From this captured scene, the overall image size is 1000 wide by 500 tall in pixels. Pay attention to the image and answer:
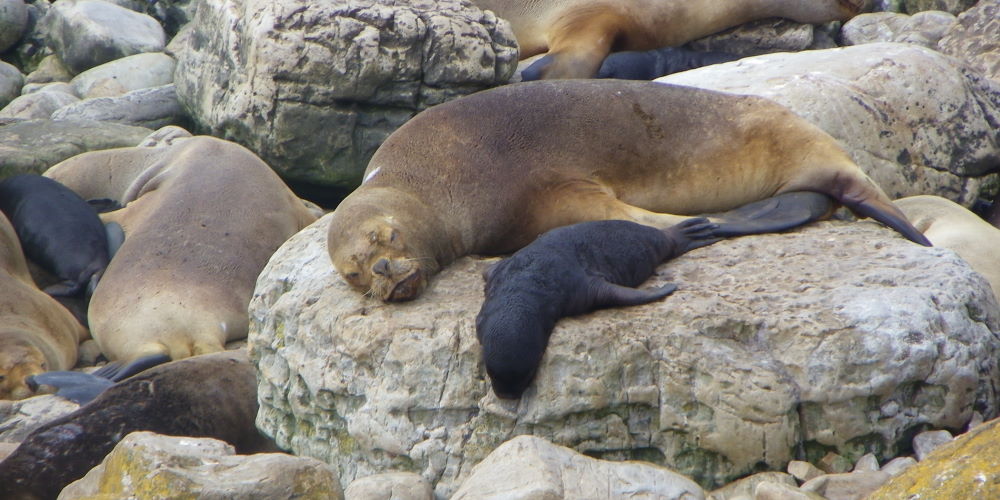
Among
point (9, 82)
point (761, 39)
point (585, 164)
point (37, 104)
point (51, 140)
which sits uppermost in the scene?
point (585, 164)

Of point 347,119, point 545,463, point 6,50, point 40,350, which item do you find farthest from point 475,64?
point 6,50

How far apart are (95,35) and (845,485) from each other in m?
9.95

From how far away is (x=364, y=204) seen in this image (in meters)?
4.68

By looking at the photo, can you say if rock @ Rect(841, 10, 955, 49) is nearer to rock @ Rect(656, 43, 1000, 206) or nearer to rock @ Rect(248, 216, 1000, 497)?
rock @ Rect(656, 43, 1000, 206)

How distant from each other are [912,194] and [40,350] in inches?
185

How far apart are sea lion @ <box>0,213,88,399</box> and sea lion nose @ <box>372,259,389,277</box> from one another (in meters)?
2.54

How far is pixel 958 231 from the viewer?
18.3ft

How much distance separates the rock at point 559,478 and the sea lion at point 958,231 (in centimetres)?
252

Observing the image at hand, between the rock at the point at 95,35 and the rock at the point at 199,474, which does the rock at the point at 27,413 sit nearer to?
the rock at the point at 199,474

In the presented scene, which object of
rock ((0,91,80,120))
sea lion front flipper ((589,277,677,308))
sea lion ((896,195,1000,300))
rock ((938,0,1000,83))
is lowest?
rock ((0,91,80,120))

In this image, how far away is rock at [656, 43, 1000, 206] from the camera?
5996 millimetres

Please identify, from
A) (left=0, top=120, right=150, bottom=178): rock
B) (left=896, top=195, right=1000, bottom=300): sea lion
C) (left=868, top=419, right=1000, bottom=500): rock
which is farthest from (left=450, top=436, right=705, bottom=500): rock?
(left=0, top=120, right=150, bottom=178): rock

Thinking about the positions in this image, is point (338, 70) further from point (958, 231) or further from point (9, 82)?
point (9, 82)

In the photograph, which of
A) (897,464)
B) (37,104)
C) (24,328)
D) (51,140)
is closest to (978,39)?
(897,464)
